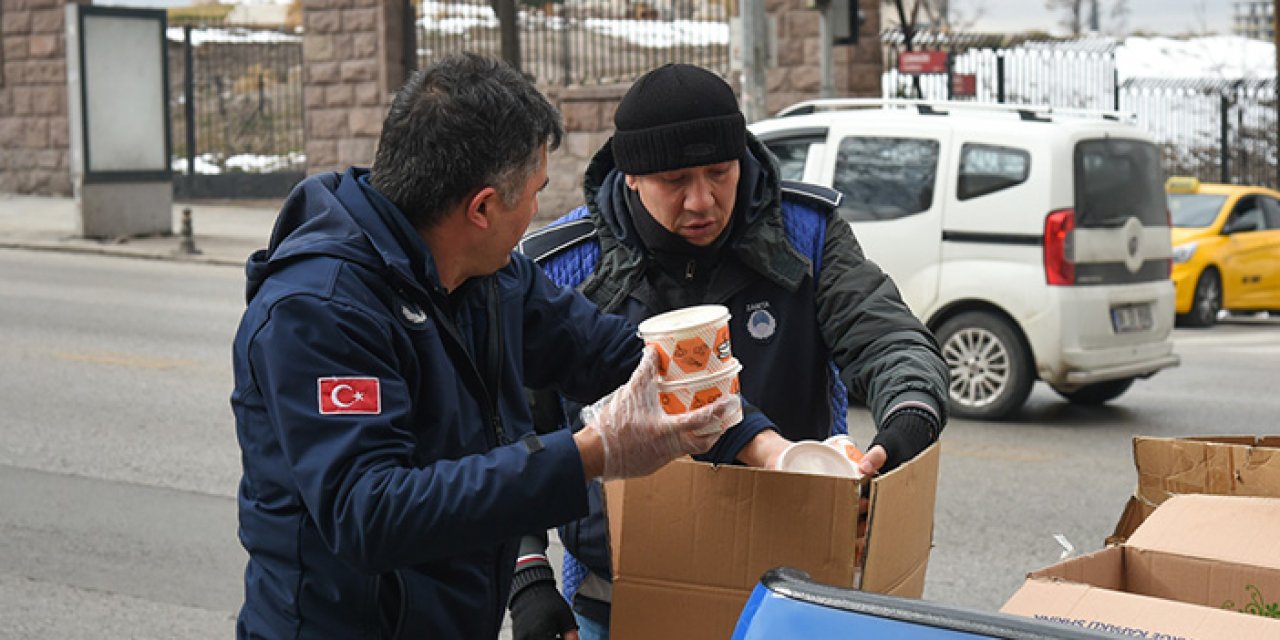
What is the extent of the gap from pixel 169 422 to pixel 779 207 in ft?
22.4

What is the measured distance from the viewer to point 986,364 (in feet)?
32.1

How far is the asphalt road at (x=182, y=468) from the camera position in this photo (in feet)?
20.5

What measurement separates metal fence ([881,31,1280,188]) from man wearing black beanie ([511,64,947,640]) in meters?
17.7

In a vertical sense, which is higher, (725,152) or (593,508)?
(725,152)

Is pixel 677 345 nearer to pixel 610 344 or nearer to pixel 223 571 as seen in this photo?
pixel 610 344

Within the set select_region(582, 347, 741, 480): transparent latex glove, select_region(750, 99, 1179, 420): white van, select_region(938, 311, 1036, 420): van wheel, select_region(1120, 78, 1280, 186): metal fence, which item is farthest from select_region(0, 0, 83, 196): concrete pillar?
select_region(582, 347, 741, 480): transparent latex glove

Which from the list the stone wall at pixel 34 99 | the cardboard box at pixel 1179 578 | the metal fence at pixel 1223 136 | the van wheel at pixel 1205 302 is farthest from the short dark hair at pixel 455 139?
the stone wall at pixel 34 99

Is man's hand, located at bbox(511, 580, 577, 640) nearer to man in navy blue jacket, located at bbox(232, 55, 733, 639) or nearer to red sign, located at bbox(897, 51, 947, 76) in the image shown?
man in navy blue jacket, located at bbox(232, 55, 733, 639)

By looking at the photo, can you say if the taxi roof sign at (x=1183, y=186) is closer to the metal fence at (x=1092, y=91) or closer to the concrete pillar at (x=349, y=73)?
the metal fence at (x=1092, y=91)

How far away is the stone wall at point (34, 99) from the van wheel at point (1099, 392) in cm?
1787

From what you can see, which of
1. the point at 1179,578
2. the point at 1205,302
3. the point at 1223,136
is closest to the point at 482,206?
the point at 1179,578

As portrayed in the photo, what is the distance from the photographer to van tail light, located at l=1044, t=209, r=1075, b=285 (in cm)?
950

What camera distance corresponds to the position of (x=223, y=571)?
6477mm

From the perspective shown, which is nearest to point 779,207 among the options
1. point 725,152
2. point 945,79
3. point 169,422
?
point 725,152
